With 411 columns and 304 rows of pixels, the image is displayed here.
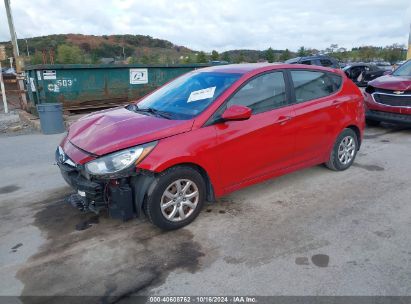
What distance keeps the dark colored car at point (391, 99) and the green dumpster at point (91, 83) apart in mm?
6658

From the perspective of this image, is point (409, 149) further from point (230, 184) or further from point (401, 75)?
point (230, 184)

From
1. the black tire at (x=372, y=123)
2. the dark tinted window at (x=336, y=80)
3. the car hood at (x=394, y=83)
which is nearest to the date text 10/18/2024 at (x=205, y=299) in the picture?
the dark tinted window at (x=336, y=80)

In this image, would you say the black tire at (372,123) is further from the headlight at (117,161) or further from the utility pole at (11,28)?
→ the utility pole at (11,28)

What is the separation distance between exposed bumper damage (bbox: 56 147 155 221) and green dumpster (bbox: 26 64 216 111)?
7516 mm

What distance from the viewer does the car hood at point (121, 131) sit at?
3383mm

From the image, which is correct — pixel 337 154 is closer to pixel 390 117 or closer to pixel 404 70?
pixel 390 117

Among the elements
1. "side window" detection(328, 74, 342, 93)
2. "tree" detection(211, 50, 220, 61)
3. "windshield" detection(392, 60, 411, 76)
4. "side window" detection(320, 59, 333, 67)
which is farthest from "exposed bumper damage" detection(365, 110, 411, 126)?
"tree" detection(211, 50, 220, 61)

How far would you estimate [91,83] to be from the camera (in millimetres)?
10789

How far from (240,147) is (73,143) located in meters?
1.78

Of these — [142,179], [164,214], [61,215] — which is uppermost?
[142,179]

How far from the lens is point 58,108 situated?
8320mm

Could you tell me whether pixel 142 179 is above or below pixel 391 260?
above

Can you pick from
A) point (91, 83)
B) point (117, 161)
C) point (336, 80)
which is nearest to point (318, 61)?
point (91, 83)

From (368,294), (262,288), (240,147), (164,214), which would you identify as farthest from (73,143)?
(368,294)
